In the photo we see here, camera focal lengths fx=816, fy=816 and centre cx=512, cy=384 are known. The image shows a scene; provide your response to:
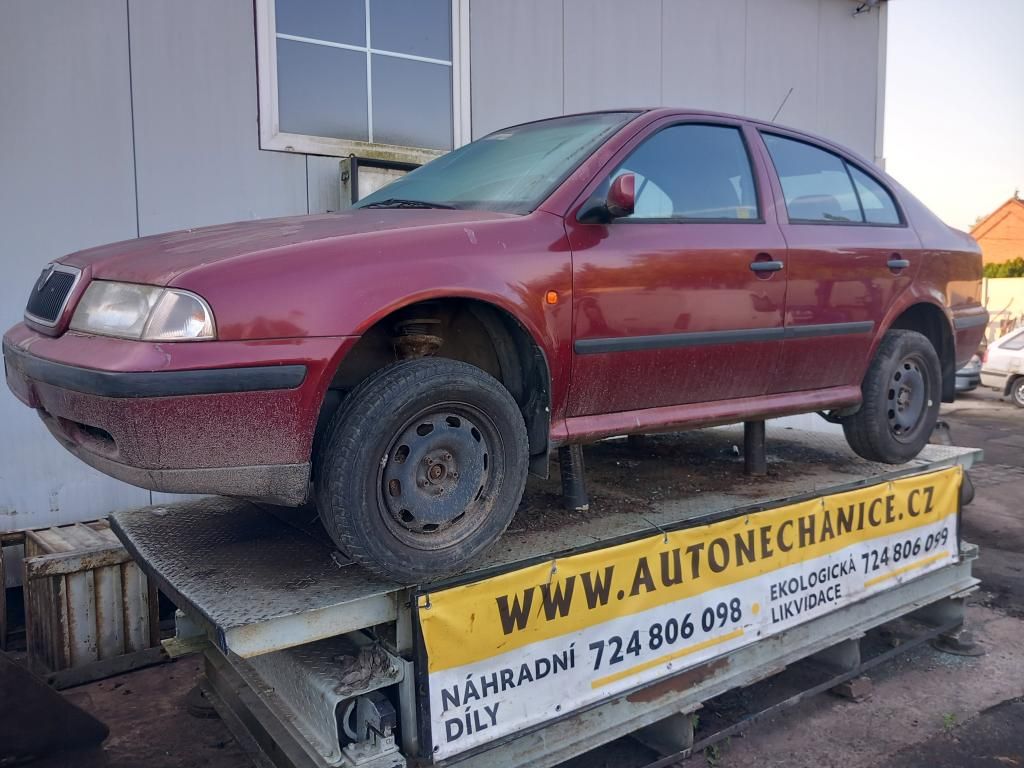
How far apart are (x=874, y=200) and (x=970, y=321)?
0.89 meters

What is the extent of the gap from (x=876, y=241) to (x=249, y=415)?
288cm

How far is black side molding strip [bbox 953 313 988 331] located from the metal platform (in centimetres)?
68

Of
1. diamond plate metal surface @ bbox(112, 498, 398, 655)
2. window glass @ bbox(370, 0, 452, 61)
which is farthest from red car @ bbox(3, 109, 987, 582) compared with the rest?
window glass @ bbox(370, 0, 452, 61)

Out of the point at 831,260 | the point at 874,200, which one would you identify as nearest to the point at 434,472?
the point at 831,260

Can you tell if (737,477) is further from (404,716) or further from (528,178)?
(404,716)

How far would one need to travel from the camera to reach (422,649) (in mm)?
2309

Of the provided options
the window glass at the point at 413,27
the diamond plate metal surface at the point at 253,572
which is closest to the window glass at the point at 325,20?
the window glass at the point at 413,27

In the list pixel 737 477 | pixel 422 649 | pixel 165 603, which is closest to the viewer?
pixel 422 649

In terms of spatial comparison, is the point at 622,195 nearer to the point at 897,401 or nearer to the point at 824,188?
the point at 824,188

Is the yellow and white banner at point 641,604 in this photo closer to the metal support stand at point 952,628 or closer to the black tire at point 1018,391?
the metal support stand at point 952,628

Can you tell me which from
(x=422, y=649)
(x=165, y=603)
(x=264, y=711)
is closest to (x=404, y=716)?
(x=422, y=649)

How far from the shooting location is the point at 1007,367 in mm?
13656

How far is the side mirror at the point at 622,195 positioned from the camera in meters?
2.56

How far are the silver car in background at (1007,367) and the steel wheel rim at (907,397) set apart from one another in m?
11.4
